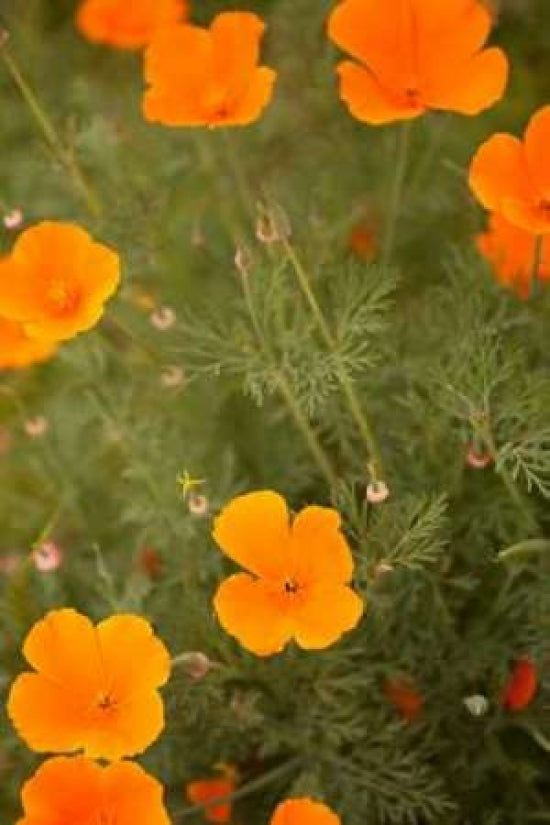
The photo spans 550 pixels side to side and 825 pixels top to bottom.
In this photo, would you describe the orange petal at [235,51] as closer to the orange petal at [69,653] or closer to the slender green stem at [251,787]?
the orange petal at [69,653]

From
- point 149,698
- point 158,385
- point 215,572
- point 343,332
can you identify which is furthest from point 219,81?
point 149,698

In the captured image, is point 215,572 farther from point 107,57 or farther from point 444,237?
point 107,57

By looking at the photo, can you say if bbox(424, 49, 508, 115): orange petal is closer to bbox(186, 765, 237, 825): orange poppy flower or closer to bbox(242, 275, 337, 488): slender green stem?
bbox(242, 275, 337, 488): slender green stem

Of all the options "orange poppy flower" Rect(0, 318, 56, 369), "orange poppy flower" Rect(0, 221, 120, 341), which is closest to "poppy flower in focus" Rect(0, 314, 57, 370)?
"orange poppy flower" Rect(0, 318, 56, 369)

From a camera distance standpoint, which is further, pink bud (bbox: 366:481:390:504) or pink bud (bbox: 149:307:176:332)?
pink bud (bbox: 149:307:176:332)

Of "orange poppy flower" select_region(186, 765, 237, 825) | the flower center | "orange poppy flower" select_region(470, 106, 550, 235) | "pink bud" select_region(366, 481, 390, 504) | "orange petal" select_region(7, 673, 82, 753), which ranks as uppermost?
"orange poppy flower" select_region(470, 106, 550, 235)

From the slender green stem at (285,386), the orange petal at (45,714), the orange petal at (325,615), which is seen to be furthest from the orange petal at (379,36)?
the orange petal at (45,714)
